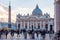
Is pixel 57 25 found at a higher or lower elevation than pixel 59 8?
lower

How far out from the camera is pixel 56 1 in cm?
1891

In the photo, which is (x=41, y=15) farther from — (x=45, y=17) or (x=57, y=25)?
(x=57, y=25)

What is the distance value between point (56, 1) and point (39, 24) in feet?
169

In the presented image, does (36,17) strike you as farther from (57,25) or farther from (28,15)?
(57,25)

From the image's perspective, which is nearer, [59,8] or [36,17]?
[59,8]

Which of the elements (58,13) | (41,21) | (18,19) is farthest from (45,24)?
(58,13)

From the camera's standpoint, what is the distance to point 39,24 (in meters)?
70.2

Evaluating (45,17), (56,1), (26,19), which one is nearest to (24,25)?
(26,19)

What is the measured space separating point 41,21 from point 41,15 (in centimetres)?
185

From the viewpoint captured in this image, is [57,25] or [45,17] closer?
[57,25]

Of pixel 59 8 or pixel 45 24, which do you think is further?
pixel 45 24

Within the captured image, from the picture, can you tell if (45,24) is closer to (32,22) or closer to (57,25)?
(32,22)

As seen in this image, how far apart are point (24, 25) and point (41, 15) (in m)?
5.47

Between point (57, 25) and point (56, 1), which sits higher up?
point (56, 1)
